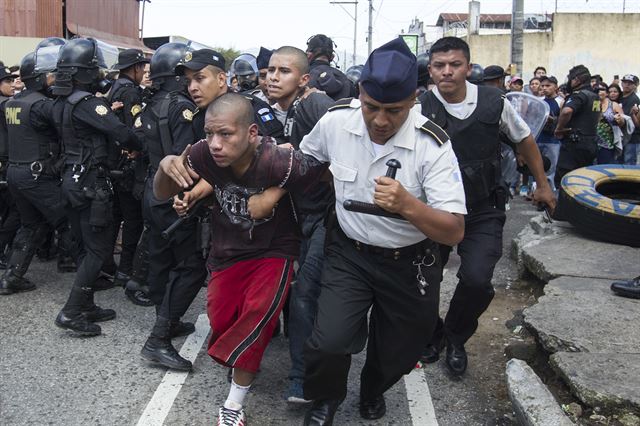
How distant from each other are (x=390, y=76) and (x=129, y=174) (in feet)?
12.7

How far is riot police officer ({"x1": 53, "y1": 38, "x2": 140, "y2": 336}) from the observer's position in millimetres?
4906

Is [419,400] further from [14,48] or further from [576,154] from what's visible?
[14,48]

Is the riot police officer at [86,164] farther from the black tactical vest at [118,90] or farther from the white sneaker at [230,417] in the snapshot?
the white sneaker at [230,417]

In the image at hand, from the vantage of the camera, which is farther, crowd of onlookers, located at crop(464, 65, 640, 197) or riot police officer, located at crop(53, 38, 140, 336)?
crowd of onlookers, located at crop(464, 65, 640, 197)

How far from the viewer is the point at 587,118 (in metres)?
8.83

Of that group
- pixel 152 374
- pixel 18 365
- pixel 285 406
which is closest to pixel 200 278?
pixel 152 374

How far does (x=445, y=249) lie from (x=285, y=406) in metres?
1.41

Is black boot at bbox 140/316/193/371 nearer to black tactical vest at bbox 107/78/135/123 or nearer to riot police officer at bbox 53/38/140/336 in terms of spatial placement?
riot police officer at bbox 53/38/140/336

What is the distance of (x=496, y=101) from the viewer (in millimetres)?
4070

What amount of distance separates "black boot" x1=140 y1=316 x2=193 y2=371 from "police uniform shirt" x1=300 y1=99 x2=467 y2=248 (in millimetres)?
1570

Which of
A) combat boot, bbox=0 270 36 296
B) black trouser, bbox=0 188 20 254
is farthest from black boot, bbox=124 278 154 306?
black trouser, bbox=0 188 20 254

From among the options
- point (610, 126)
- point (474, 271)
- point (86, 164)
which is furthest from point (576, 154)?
point (86, 164)

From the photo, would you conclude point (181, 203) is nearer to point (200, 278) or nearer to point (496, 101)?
point (200, 278)

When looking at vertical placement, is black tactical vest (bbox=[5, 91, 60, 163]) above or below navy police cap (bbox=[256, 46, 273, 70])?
below
